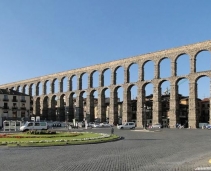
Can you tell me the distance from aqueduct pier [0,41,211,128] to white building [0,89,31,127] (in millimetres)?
12810

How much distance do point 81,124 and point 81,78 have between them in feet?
74.1

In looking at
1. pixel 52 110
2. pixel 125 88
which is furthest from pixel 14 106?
pixel 125 88

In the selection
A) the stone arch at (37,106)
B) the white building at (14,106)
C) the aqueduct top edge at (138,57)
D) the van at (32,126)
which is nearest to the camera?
the van at (32,126)

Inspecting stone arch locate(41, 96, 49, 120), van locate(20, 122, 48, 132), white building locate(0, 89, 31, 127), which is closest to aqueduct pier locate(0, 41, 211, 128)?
stone arch locate(41, 96, 49, 120)

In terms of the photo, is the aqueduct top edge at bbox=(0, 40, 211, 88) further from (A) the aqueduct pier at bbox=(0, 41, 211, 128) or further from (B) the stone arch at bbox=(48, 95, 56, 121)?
(B) the stone arch at bbox=(48, 95, 56, 121)

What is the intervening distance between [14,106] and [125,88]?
3278cm

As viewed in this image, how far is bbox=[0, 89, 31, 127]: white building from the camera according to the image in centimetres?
8825

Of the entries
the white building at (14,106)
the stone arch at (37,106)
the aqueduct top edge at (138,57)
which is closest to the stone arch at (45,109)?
the stone arch at (37,106)

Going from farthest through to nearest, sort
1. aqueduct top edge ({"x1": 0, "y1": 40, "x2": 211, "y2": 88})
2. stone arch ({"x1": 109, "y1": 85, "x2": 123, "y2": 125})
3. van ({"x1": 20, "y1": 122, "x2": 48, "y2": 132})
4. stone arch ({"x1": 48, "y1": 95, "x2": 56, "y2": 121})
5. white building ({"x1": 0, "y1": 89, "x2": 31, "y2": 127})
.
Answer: stone arch ({"x1": 48, "y1": 95, "x2": 56, "y2": 121}), stone arch ({"x1": 109, "y1": 85, "x2": 123, "y2": 125}), white building ({"x1": 0, "y1": 89, "x2": 31, "y2": 127}), aqueduct top edge ({"x1": 0, "y1": 40, "x2": 211, "y2": 88}), van ({"x1": 20, "y1": 122, "x2": 48, "y2": 132})

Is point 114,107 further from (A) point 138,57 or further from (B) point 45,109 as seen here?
(B) point 45,109

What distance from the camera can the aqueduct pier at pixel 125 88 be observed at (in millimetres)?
74000

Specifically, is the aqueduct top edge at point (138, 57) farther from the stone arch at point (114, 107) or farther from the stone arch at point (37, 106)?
the stone arch at point (114, 107)

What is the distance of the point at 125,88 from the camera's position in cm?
8738

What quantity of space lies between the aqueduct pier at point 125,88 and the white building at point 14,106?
12.8m
